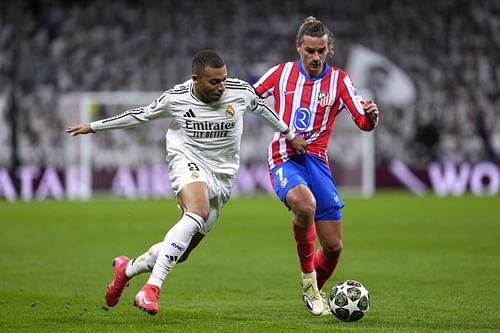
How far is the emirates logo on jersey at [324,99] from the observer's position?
7984mm

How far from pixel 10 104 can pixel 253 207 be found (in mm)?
8400

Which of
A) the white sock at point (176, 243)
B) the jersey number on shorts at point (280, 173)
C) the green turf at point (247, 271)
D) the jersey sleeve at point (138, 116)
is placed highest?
the jersey sleeve at point (138, 116)

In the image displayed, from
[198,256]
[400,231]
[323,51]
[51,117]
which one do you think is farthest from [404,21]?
[323,51]

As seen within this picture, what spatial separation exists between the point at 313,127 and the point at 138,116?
1.47 m

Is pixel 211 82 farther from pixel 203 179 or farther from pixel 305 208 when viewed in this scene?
pixel 305 208

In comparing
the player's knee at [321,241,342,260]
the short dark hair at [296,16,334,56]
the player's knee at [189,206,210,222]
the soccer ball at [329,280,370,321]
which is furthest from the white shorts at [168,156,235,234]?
the short dark hair at [296,16,334,56]

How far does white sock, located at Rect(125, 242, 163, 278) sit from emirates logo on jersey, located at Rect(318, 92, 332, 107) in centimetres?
176

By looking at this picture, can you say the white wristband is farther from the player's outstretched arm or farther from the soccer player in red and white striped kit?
the player's outstretched arm

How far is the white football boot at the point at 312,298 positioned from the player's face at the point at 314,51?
1.70m

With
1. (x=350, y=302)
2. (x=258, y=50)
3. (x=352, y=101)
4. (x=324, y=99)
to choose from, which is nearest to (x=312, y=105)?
(x=324, y=99)

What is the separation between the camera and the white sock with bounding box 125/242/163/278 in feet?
23.9

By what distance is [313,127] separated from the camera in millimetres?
7992

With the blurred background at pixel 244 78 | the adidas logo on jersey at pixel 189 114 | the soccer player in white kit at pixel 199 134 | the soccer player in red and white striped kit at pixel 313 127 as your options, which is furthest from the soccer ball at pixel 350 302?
the blurred background at pixel 244 78

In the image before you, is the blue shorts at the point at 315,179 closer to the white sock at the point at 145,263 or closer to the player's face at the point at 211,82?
the player's face at the point at 211,82
